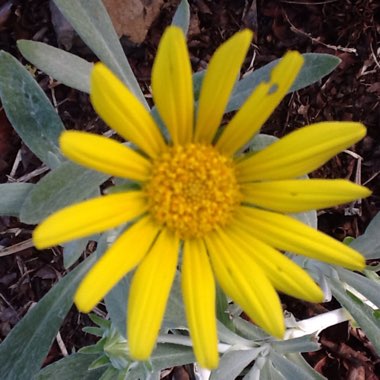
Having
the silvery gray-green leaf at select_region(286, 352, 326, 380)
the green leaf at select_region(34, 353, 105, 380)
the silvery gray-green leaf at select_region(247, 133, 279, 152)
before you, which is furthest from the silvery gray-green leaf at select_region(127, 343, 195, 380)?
the silvery gray-green leaf at select_region(247, 133, 279, 152)

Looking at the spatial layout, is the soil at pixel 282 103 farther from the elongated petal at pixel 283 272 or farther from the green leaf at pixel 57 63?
the elongated petal at pixel 283 272

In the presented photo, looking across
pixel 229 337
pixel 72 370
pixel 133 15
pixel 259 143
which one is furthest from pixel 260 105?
pixel 133 15

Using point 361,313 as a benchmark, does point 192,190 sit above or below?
above

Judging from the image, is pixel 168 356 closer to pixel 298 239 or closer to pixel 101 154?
pixel 298 239

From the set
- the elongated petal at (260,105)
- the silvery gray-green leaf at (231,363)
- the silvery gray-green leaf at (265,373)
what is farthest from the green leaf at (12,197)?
the silvery gray-green leaf at (265,373)

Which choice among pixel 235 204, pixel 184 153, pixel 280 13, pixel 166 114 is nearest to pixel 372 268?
pixel 235 204

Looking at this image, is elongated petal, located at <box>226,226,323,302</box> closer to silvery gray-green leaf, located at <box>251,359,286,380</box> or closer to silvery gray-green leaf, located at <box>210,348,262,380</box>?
silvery gray-green leaf, located at <box>210,348,262,380</box>
